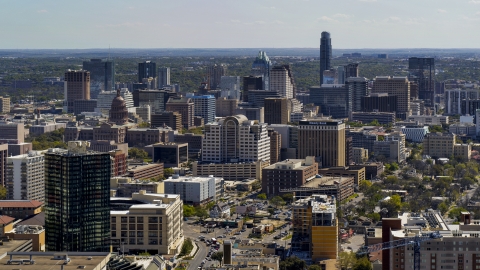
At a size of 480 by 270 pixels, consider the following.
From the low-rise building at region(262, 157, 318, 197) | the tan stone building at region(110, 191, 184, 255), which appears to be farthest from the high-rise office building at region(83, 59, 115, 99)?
the tan stone building at region(110, 191, 184, 255)

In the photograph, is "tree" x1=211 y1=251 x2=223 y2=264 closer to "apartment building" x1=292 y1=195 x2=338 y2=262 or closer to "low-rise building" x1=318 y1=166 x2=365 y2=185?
"apartment building" x1=292 y1=195 x2=338 y2=262

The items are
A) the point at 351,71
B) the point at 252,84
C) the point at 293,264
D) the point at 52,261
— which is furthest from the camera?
the point at 351,71

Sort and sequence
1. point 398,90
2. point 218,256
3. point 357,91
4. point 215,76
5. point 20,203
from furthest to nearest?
1. point 215,76
2. point 398,90
3. point 357,91
4. point 20,203
5. point 218,256

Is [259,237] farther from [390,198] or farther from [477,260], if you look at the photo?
[477,260]

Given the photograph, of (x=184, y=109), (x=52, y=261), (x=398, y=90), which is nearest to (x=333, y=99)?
(x=398, y=90)

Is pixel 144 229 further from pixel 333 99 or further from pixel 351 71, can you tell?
pixel 351 71

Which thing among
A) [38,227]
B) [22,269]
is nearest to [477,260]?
[22,269]

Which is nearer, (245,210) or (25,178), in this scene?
(25,178)
